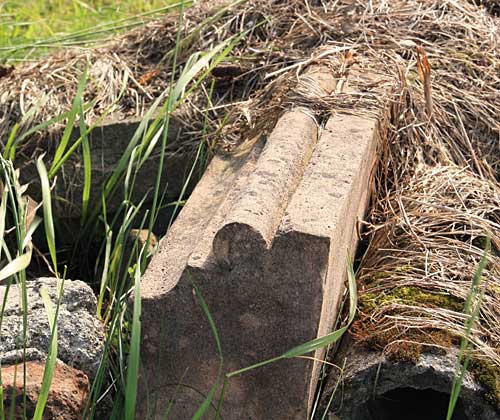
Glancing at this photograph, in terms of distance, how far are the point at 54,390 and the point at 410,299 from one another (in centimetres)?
100

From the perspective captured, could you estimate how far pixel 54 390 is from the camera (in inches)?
92.6

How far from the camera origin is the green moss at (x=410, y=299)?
2629mm

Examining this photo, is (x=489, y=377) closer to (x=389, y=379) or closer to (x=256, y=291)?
(x=389, y=379)

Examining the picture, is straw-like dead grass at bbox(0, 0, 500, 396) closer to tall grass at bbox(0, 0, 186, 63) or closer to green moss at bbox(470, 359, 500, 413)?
green moss at bbox(470, 359, 500, 413)

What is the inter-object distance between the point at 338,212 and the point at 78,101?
3.09 ft

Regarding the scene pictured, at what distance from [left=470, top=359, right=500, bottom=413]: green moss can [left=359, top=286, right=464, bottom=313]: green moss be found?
21 cm

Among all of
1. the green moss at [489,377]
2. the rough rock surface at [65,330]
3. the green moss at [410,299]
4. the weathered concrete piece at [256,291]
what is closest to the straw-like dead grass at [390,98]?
the green moss at [410,299]

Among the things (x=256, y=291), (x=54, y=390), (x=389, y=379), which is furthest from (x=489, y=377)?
(x=54, y=390)

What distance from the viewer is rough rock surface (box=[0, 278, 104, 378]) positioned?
2.47 meters

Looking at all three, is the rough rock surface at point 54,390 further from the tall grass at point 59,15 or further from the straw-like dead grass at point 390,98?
the tall grass at point 59,15

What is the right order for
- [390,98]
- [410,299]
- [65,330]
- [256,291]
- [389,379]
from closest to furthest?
1. [256,291]
2. [389,379]
3. [65,330]
4. [410,299]
5. [390,98]

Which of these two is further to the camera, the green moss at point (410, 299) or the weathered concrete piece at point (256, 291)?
the green moss at point (410, 299)

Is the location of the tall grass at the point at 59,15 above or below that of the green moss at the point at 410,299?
above

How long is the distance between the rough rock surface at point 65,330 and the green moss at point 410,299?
755 mm
